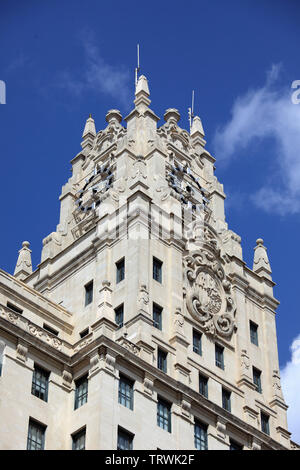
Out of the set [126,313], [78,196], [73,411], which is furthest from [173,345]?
[78,196]

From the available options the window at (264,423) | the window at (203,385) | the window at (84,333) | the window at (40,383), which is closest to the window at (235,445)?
the window at (203,385)

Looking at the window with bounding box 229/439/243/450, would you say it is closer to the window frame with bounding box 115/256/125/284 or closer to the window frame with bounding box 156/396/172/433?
the window frame with bounding box 156/396/172/433

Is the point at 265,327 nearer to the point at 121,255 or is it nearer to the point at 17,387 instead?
the point at 121,255

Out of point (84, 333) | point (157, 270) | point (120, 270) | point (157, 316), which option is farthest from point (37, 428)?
point (157, 270)

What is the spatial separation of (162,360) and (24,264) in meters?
19.9

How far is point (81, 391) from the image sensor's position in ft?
254

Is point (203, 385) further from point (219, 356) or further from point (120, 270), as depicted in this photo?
point (120, 270)

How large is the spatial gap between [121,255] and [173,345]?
26.4ft

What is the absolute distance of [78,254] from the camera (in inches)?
3602

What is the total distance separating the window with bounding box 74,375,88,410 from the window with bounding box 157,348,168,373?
6.08m

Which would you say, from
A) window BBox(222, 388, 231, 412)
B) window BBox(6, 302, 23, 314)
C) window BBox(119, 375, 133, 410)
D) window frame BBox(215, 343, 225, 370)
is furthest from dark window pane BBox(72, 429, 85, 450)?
window frame BBox(215, 343, 225, 370)

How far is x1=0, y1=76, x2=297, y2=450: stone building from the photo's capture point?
249 feet

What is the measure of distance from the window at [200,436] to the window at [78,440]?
8.37m

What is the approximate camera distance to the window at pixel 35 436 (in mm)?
73812
